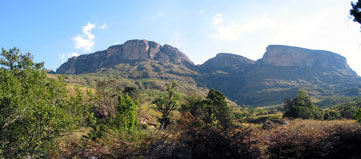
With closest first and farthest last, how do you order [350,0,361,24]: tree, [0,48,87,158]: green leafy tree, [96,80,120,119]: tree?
[0,48,87,158]: green leafy tree, [350,0,361,24]: tree, [96,80,120,119]: tree

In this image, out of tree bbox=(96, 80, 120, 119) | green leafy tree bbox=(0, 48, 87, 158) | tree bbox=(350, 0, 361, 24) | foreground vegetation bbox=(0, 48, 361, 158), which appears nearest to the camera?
foreground vegetation bbox=(0, 48, 361, 158)

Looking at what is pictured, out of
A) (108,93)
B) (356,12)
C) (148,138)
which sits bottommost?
(148,138)

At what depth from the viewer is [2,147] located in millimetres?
8375

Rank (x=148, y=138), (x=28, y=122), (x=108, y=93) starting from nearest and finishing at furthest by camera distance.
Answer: (x=148, y=138) → (x=28, y=122) → (x=108, y=93)

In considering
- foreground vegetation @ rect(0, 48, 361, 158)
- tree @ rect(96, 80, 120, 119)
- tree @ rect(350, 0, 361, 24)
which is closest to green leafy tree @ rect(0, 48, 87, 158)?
foreground vegetation @ rect(0, 48, 361, 158)

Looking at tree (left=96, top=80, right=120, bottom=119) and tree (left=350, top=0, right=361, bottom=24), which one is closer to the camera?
tree (left=350, top=0, right=361, bottom=24)

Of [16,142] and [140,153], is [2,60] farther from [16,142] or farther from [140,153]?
[140,153]

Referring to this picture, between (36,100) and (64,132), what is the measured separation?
7.04 ft

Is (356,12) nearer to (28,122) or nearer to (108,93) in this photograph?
(28,122)

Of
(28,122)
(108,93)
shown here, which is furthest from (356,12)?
(108,93)

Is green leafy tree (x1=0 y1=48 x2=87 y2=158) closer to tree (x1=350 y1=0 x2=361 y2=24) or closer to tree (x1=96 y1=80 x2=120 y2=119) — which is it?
tree (x1=350 y1=0 x2=361 y2=24)

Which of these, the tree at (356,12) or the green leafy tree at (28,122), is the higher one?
the tree at (356,12)

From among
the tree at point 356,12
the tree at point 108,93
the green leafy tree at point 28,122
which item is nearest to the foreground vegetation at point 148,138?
the green leafy tree at point 28,122

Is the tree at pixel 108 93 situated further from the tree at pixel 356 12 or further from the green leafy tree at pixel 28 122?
the tree at pixel 356 12
